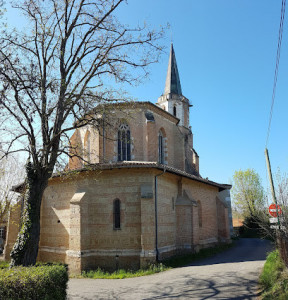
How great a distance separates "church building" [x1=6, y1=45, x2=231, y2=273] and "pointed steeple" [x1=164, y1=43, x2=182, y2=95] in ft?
37.5

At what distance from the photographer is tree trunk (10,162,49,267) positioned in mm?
9008

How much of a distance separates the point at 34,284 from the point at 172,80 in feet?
92.6

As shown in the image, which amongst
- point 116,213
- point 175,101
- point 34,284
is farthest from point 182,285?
point 175,101

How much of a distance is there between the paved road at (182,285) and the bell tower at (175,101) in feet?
61.6

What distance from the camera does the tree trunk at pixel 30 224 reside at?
9.01 meters

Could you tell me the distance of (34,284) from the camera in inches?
258

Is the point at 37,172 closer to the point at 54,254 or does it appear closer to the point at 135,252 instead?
the point at 135,252

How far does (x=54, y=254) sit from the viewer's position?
16375 mm

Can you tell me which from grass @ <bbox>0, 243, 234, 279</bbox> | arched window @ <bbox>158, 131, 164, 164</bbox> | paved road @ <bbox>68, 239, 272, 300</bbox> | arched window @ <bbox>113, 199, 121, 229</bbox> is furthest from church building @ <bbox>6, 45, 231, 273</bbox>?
paved road @ <bbox>68, 239, 272, 300</bbox>

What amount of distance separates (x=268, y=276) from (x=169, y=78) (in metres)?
25.8

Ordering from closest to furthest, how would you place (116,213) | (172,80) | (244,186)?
(116,213), (172,80), (244,186)

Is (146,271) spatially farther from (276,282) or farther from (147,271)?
(276,282)

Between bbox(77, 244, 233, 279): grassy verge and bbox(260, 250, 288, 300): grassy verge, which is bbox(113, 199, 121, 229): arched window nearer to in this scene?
bbox(77, 244, 233, 279): grassy verge

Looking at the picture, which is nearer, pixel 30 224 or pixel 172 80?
pixel 30 224
